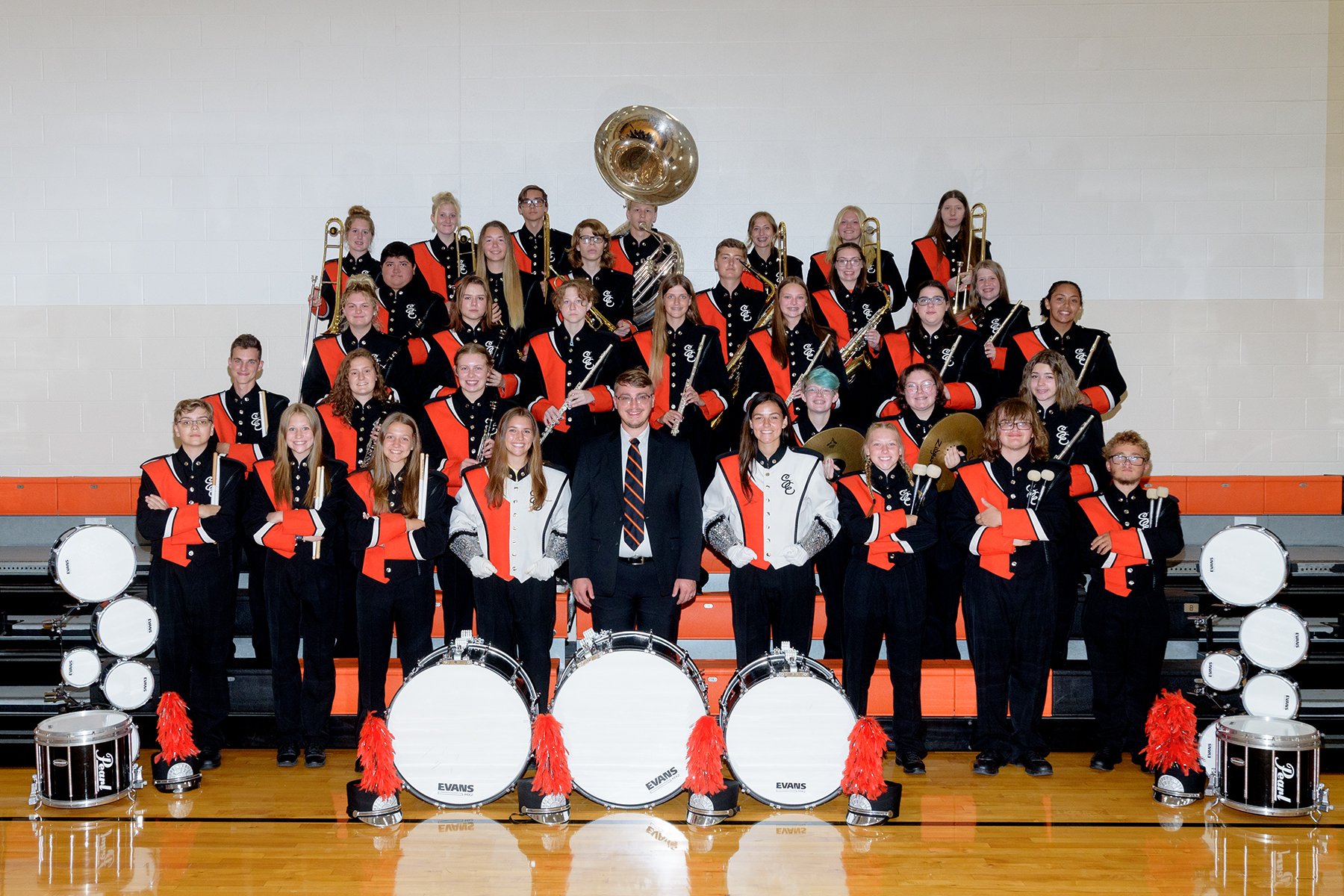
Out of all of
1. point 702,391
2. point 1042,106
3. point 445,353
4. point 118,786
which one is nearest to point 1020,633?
point 702,391

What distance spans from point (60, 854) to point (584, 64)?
6.39 m

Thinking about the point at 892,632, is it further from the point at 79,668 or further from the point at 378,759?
the point at 79,668

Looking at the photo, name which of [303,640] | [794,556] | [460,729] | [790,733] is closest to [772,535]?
[794,556]

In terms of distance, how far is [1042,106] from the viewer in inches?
325

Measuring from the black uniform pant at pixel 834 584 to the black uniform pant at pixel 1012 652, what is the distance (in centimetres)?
67

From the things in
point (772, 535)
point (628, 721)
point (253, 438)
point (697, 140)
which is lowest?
point (628, 721)

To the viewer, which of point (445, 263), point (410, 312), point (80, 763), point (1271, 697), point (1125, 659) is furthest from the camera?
point (445, 263)

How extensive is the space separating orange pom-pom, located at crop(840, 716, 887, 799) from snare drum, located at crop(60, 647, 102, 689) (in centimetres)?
337

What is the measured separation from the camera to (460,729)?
440 cm

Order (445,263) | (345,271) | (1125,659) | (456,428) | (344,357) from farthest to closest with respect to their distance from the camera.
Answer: (445,263)
(345,271)
(344,357)
(456,428)
(1125,659)

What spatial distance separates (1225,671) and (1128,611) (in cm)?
50

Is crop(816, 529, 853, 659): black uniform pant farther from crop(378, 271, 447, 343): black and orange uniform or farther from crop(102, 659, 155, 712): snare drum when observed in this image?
crop(102, 659, 155, 712): snare drum

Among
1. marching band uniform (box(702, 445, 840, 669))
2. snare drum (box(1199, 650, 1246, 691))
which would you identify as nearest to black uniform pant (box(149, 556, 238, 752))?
marching band uniform (box(702, 445, 840, 669))

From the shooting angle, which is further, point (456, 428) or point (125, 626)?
point (456, 428)
